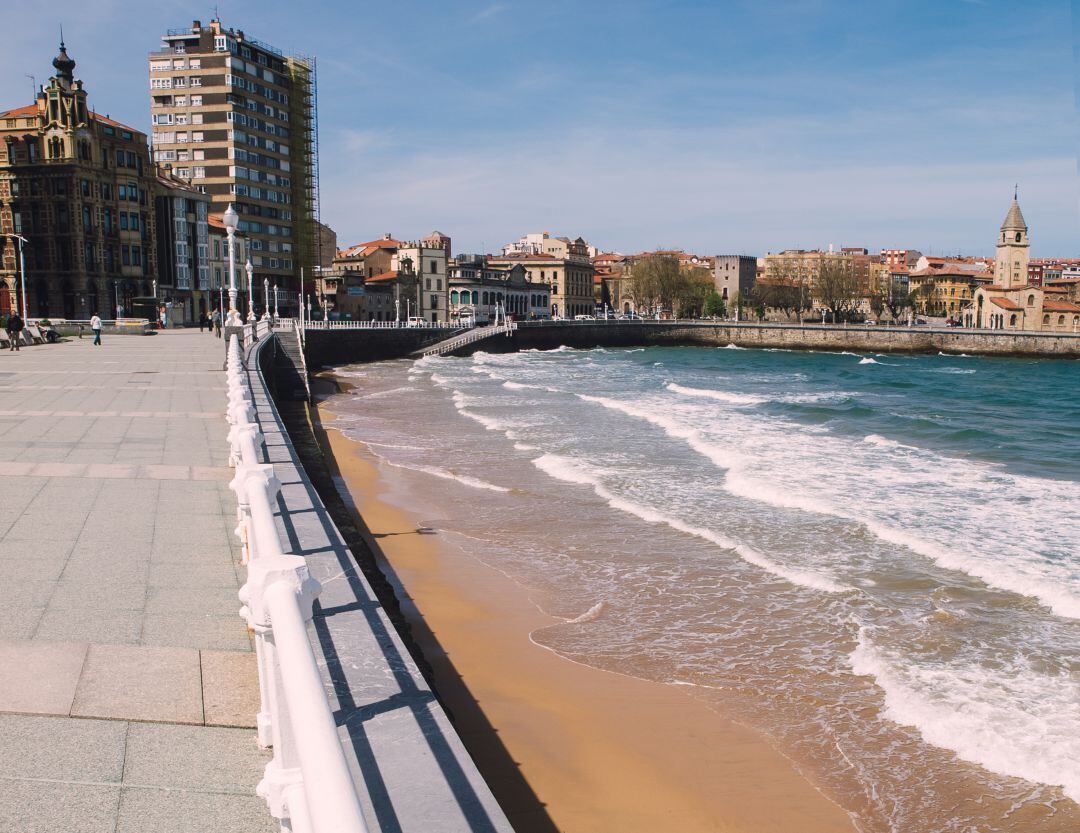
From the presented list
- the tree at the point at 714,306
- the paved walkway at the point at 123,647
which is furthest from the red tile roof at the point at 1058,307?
the paved walkway at the point at 123,647

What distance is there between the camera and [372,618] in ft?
13.9

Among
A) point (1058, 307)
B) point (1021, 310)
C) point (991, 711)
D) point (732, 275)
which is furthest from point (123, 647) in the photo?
point (732, 275)

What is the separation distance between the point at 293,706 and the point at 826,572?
34.1ft

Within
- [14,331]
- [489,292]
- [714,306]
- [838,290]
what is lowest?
[14,331]

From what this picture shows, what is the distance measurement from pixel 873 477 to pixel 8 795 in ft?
56.8

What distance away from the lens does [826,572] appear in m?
11.3

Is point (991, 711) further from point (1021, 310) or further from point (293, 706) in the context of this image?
point (1021, 310)

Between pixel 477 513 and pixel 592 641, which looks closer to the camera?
pixel 592 641

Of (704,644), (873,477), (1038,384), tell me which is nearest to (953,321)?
(1038,384)

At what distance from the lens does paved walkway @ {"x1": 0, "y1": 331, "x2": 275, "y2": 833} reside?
3197 mm

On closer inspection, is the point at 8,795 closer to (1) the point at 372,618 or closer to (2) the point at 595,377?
(1) the point at 372,618

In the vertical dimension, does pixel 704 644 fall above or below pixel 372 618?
below

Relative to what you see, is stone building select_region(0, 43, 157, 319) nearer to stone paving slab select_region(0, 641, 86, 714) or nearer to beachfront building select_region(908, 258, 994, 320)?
stone paving slab select_region(0, 641, 86, 714)

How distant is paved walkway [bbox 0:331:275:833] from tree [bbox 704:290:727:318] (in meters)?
129
